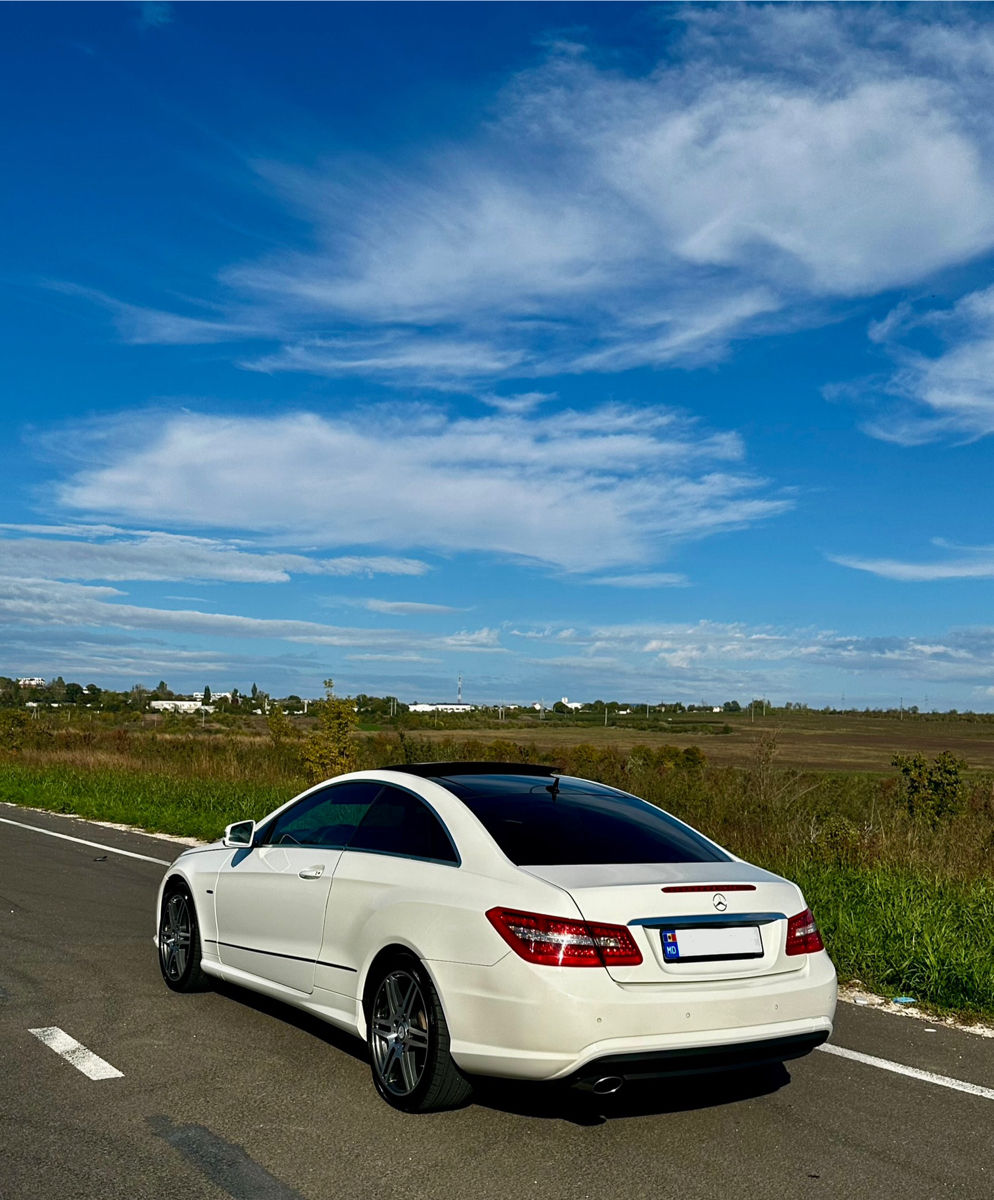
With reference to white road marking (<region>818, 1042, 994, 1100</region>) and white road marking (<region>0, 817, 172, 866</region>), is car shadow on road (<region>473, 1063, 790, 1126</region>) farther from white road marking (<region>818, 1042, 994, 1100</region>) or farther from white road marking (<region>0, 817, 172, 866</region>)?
white road marking (<region>0, 817, 172, 866</region>)

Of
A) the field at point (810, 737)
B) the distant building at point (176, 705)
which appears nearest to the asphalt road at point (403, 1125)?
the field at point (810, 737)

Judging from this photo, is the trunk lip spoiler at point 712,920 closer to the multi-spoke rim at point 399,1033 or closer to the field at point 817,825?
the multi-spoke rim at point 399,1033

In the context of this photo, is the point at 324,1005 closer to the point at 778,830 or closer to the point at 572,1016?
the point at 572,1016

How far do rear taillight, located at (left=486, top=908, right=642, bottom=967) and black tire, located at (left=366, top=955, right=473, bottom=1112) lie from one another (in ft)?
1.81

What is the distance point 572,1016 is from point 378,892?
1327 millimetres

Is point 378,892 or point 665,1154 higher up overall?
point 378,892

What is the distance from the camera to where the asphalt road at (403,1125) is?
14.1ft

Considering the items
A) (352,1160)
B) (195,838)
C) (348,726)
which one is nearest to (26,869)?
(195,838)

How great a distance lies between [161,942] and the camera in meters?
7.64

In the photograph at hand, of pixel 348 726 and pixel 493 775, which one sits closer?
pixel 493 775

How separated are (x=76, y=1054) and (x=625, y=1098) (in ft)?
8.91

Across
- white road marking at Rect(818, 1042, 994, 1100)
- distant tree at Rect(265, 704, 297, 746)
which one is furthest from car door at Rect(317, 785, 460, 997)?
distant tree at Rect(265, 704, 297, 746)

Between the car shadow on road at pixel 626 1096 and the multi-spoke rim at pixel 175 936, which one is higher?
the multi-spoke rim at pixel 175 936

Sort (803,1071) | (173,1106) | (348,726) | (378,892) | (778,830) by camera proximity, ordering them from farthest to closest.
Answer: (348,726) < (778,830) < (803,1071) < (378,892) < (173,1106)
